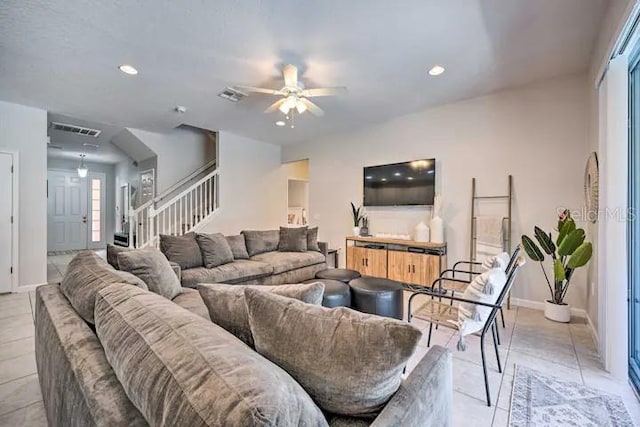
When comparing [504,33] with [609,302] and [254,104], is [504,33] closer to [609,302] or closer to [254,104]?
[609,302]

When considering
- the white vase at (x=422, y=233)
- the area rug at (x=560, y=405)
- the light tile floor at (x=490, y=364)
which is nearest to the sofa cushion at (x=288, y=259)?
the white vase at (x=422, y=233)

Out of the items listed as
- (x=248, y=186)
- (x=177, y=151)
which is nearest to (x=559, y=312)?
(x=248, y=186)

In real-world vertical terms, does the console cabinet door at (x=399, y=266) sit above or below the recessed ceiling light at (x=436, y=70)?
below

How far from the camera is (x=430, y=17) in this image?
231cm

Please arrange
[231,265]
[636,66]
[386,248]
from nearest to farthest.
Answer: [636,66], [231,265], [386,248]

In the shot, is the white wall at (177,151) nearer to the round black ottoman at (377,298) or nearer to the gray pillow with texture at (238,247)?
the gray pillow with texture at (238,247)

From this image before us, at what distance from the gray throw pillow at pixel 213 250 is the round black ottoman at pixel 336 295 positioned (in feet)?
4.77

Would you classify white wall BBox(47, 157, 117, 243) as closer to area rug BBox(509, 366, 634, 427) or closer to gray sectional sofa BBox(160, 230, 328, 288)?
gray sectional sofa BBox(160, 230, 328, 288)

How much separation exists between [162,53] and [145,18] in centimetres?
52

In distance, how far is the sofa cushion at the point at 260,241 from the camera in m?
4.33

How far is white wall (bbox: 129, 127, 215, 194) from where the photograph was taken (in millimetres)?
5901

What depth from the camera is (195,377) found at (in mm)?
655

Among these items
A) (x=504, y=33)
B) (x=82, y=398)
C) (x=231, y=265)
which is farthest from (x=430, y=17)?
(x=231, y=265)

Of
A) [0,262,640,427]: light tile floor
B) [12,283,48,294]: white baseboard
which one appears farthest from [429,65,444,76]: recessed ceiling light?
[12,283,48,294]: white baseboard
